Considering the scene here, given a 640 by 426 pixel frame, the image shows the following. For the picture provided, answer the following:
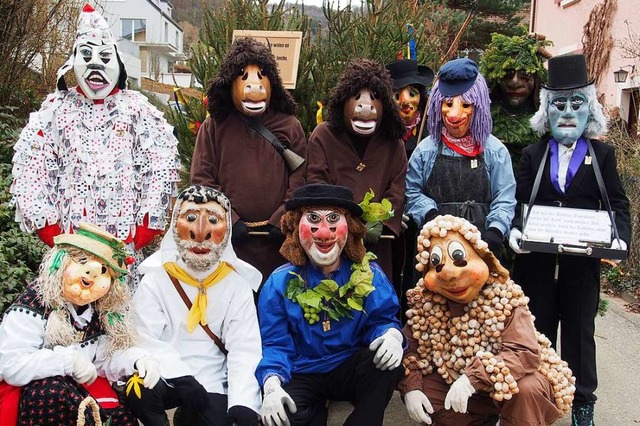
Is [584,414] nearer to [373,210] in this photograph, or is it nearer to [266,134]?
[373,210]

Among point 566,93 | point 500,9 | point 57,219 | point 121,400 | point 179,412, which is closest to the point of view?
point 121,400

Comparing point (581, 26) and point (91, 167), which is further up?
point (581, 26)

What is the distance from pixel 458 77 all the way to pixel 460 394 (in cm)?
178

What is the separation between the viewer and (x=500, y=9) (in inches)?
693

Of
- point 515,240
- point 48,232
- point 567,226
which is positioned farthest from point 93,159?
point 567,226

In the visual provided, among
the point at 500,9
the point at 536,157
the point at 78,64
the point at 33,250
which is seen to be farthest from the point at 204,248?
the point at 500,9

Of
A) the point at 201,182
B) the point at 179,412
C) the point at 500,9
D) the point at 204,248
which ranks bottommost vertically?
the point at 179,412

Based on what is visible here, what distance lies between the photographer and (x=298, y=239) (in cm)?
333

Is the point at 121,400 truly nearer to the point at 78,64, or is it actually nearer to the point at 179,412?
the point at 179,412

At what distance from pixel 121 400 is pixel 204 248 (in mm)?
783

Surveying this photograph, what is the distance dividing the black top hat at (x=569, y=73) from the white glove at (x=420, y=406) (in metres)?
1.90

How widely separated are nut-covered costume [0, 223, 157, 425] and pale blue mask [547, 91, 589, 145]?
2472 mm

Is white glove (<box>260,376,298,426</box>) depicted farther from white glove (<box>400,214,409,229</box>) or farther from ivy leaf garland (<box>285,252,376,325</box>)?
white glove (<box>400,214,409,229</box>)

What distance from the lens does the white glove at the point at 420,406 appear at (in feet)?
10.2
